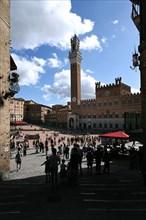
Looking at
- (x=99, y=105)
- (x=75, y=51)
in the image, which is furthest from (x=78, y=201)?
(x=75, y=51)

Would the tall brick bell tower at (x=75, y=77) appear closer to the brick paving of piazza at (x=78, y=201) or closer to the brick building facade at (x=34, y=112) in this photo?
the brick building facade at (x=34, y=112)

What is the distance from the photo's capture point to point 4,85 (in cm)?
1234

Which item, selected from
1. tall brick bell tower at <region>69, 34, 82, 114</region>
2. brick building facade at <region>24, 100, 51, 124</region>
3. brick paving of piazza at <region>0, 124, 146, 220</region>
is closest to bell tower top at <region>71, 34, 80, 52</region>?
tall brick bell tower at <region>69, 34, 82, 114</region>

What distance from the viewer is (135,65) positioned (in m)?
15.9

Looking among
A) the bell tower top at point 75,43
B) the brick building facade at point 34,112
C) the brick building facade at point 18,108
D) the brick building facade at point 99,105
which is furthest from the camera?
the brick building facade at point 34,112

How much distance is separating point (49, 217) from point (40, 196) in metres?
2.22

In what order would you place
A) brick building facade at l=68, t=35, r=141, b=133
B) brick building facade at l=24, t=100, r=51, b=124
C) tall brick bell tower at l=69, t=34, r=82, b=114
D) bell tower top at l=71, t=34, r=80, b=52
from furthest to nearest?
brick building facade at l=24, t=100, r=51, b=124 < bell tower top at l=71, t=34, r=80, b=52 < tall brick bell tower at l=69, t=34, r=82, b=114 < brick building facade at l=68, t=35, r=141, b=133

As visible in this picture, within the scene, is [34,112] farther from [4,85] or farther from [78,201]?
[78,201]

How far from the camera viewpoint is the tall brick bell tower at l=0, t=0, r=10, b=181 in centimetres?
1191

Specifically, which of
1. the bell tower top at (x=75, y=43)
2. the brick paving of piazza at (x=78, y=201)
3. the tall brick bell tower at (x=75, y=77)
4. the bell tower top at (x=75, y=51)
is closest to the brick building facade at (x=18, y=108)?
the tall brick bell tower at (x=75, y=77)

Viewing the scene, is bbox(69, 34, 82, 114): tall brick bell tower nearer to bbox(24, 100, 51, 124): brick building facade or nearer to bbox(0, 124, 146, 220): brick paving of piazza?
bbox(24, 100, 51, 124): brick building facade

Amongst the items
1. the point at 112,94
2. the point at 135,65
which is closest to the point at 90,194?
the point at 135,65

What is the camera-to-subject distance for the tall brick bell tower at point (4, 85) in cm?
1191

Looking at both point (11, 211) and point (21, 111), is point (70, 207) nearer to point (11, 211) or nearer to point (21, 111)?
point (11, 211)
